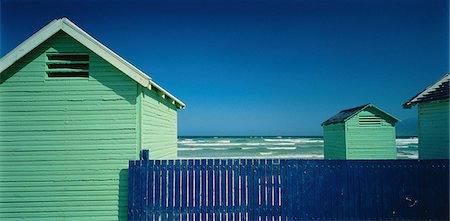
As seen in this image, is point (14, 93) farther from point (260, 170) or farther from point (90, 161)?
point (260, 170)

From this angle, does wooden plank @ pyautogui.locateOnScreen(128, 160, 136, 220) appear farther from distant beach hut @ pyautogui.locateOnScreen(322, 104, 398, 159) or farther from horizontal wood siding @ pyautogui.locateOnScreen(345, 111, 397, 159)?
horizontal wood siding @ pyautogui.locateOnScreen(345, 111, 397, 159)

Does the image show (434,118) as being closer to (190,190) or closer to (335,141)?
(335,141)

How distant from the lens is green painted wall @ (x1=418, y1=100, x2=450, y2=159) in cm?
1110

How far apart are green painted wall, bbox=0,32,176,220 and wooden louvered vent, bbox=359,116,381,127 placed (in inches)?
609

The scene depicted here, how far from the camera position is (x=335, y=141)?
20062 millimetres

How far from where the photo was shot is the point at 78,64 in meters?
9.30

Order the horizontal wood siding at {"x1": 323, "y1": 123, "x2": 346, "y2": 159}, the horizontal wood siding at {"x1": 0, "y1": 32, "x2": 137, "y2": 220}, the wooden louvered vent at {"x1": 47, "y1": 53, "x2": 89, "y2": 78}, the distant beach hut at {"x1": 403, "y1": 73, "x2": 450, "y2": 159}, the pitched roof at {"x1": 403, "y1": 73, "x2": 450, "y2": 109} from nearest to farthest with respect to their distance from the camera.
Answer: the horizontal wood siding at {"x1": 0, "y1": 32, "x2": 137, "y2": 220} < the wooden louvered vent at {"x1": 47, "y1": 53, "x2": 89, "y2": 78} < the distant beach hut at {"x1": 403, "y1": 73, "x2": 450, "y2": 159} < the pitched roof at {"x1": 403, "y1": 73, "x2": 450, "y2": 109} < the horizontal wood siding at {"x1": 323, "y1": 123, "x2": 346, "y2": 159}

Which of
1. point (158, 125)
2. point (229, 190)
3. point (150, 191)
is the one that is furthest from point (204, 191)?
point (158, 125)

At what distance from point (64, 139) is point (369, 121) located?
59.2 feet

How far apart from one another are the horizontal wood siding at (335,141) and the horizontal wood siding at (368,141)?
0.52m

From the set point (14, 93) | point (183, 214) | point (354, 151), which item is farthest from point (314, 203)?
point (354, 151)

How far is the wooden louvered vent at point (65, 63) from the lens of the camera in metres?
8.50

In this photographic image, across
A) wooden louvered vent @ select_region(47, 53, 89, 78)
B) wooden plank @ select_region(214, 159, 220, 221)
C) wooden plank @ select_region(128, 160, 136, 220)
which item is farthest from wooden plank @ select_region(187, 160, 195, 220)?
wooden louvered vent @ select_region(47, 53, 89, 78)

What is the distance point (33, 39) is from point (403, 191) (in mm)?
12063
